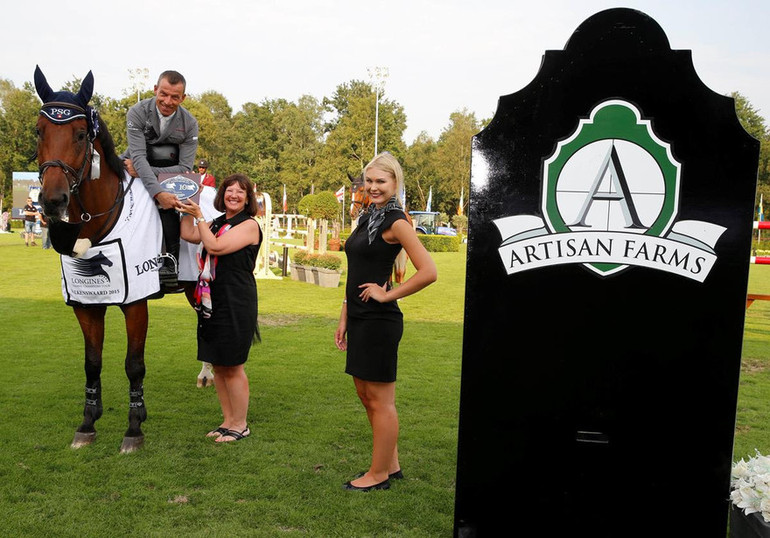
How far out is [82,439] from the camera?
4.26 m

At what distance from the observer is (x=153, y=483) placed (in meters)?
3.69

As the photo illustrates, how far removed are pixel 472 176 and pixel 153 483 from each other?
261 cm

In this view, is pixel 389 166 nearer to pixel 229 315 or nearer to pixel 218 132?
pixel 229 315

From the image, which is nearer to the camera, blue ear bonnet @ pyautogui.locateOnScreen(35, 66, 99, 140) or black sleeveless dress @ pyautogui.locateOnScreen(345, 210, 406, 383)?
black sleeveless dress @ pyautogui.locateOnScreen(345, 210, 406, 383)

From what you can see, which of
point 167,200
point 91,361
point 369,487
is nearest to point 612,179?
point 369,487

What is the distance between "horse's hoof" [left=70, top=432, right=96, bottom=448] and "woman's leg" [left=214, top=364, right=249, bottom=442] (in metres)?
0.86

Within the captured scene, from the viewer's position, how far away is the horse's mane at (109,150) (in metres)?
4.08

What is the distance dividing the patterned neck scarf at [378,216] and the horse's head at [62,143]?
1.72 m

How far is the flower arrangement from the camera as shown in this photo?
2646 mm

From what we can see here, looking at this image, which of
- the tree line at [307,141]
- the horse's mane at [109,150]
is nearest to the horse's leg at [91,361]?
the horse's mane at [109,150]

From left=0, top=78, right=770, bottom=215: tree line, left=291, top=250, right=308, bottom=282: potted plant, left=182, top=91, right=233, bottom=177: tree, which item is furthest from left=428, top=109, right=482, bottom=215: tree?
left=291, top=250, right=308, bottom=282: potted plant

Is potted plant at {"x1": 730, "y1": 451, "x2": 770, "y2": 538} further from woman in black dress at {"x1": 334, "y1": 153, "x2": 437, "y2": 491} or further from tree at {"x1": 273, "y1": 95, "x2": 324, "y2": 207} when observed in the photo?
tree at {"x1": 273, "y1": 95, "x2": 324, "y2": 207}

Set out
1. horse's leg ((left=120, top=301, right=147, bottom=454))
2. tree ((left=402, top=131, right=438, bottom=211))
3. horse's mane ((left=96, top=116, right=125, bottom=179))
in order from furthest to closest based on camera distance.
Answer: tree ((left=402, top=131, right=438, bottom=211)) < horse's leg ((left=120, top=301, right=147, bottom=454)) < horse's mane ((left=96, top=116, right=125, bottom=179))

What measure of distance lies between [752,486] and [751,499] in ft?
0.23
